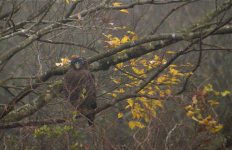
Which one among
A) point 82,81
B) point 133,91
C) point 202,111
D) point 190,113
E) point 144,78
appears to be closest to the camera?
point 190,113

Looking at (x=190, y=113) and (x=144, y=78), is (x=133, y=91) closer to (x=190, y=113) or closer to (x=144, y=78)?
(x=144, y=78)

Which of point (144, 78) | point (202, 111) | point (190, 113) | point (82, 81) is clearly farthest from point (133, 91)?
point (190, 113)

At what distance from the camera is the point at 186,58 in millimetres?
18781

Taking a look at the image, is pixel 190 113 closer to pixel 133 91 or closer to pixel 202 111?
pixel 202 111

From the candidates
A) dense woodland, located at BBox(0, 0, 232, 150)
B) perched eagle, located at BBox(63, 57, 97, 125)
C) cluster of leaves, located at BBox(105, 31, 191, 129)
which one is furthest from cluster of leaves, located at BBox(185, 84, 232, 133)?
perched eagle, located at BBox(63, 57, 97, 125)

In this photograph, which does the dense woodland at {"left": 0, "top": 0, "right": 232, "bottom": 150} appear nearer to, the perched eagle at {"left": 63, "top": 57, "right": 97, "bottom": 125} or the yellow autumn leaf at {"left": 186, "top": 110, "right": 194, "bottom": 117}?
the yellow autumn leaf at {"left": 186, "top": 110, "right": 194, "bottom": 117}

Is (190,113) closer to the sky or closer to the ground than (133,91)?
closer to the sky

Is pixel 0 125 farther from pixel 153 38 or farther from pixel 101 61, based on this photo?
pixel 153 38

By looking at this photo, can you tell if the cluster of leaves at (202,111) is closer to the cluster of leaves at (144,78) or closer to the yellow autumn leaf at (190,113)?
the yellow autumn leaf at (190,113)

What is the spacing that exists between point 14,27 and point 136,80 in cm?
224

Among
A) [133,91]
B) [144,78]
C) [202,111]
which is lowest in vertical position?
[133,91]

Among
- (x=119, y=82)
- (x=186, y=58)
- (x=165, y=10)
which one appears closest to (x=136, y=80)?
(x=119, y=82)

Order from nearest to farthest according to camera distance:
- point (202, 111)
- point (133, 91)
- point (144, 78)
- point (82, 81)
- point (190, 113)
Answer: point (190, 113) → point (202, 111) → point (144, 78) → point (82, 81) → point (133, 91)

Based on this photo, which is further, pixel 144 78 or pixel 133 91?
pixel 133 91
